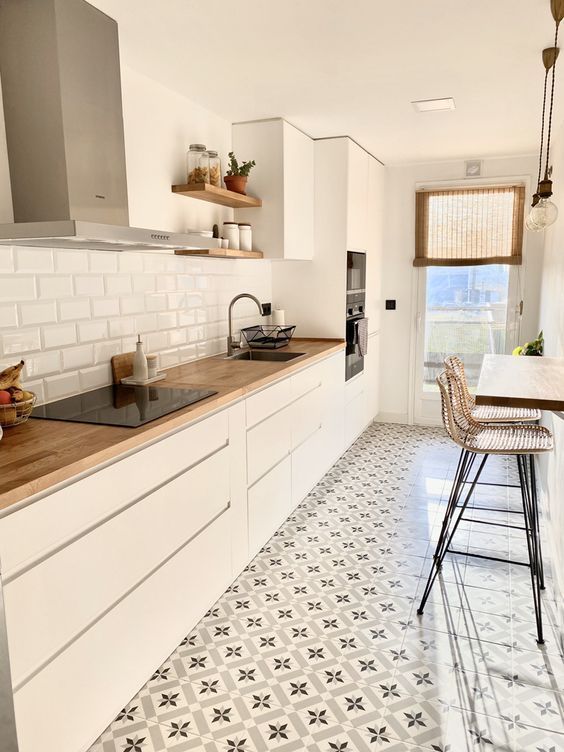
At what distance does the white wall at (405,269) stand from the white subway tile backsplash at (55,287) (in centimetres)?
369

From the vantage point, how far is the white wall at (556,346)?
2.67 m

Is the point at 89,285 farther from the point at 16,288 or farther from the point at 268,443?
the point at 268,443

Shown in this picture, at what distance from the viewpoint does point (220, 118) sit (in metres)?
3.56

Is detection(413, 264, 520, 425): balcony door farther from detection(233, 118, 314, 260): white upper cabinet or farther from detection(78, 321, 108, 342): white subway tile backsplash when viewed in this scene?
detection(78, 321, 108, 342): white subway tile backsplash

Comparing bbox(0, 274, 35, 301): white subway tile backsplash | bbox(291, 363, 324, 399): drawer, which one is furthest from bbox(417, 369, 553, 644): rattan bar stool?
bbox(0, 274, 35, 301): white subway tile backsplash

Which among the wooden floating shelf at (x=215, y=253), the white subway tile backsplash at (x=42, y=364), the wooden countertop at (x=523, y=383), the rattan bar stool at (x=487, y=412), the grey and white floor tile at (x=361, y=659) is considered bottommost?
the grey and white floor tile at (x=361, y=659)

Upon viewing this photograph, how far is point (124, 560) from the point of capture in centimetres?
182

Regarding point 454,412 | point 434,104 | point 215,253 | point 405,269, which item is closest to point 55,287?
point 215,253

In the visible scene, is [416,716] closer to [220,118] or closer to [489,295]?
[220,118]

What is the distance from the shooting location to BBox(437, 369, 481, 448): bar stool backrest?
241cm

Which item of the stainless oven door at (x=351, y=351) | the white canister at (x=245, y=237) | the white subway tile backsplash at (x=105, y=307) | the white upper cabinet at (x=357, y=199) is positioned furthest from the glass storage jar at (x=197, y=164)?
the stainless oven door at (x=351, y=351)

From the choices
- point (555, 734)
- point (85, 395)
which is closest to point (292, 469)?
point (85, 395)

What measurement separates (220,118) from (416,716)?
332 cm

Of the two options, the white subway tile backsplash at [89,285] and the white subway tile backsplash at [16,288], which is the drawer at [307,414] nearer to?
the white subway tile backsplash at [89,285]
